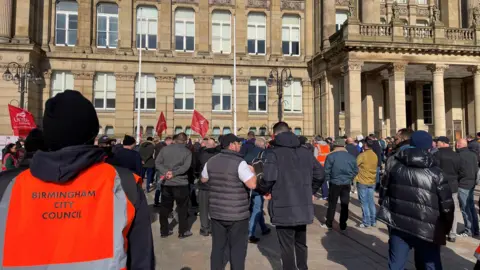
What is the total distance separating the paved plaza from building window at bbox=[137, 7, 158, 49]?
859 inches

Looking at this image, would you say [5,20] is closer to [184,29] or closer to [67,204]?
[184,29]

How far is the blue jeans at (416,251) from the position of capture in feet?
14.3

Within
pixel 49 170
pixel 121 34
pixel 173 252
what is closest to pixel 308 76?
pixel 121 34

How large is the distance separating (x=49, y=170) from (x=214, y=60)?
26.8 metres

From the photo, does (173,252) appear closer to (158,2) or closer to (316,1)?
(158,2)

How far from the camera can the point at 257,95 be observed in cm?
2864

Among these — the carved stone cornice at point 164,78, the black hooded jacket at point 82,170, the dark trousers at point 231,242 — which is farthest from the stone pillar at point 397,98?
the black hooded jacket at point 82,170

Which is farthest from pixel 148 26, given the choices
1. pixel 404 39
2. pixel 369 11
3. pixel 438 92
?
pixel 438 92

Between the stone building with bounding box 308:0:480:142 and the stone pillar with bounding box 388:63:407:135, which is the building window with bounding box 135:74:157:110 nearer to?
the stone building with bounding box 308:0:480:142

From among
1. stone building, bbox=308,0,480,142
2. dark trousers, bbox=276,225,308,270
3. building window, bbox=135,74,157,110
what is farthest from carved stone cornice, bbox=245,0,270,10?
dark trousers, bbox=276,225,308,270

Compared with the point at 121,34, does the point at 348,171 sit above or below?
below

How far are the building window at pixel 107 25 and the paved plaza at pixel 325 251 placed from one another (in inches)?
881

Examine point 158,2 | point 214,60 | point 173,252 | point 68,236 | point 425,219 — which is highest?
point 158,2

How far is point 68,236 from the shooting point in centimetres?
172
